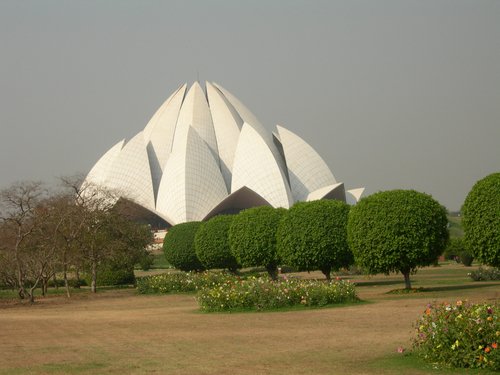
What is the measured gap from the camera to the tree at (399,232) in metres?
22.7

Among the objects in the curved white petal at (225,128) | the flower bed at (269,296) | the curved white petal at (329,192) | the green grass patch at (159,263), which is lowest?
the flower bed at (269,296)

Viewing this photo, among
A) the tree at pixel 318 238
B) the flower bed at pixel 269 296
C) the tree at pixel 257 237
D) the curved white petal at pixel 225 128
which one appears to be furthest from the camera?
the curved white petal at pixel 225 128

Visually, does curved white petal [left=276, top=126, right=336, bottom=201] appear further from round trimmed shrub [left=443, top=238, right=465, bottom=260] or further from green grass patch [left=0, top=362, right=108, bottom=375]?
green grass patch [left=0, top=362, right=108, bottom=375]

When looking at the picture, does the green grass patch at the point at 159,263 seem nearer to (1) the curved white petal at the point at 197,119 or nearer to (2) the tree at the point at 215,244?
(1) the curved white petal at the point at 197,119

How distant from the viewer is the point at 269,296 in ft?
61.3

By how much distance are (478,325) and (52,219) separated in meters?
24.8

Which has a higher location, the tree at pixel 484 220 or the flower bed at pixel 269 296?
the tree at pixel 484 220

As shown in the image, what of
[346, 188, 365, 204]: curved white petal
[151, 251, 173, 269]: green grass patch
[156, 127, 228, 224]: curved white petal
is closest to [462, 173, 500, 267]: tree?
[151, 251, 173, 269]: green grass patch

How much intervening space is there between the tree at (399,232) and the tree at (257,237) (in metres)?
7.99

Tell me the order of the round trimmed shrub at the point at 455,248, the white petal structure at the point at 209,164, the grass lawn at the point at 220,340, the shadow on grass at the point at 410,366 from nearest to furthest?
1. the shadow on grass at the point at 410,366
2. the grass lawn at the point at 220,340
3. the round trimmed shrub at the point at 455,248
4. the white petal structure at the point at 209,164

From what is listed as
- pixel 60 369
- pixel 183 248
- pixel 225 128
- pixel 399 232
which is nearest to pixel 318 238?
pixel 399 232

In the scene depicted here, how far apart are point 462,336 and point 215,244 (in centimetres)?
2694

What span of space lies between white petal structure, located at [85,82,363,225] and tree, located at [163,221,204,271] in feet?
72.8

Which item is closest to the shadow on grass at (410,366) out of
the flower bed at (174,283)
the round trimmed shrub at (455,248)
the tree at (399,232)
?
the tree at (399,232)
